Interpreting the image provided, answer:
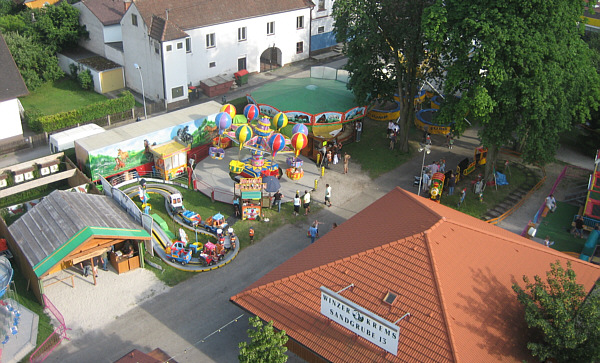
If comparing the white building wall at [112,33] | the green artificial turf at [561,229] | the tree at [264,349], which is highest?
the white building wall at [112,33]

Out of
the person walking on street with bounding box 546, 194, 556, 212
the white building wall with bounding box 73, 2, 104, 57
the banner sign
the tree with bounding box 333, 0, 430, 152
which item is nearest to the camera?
the banner sign

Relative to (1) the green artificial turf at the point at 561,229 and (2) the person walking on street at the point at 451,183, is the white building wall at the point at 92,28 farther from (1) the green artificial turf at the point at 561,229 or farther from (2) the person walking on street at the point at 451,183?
(1) the green artificial turf at the point at 561,229

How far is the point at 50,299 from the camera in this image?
28125 millimetres

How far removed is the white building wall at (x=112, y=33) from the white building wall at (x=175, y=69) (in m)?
9.31

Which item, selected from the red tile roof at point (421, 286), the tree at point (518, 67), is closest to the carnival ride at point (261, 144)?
the tree at point (518, 67)

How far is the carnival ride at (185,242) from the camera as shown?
3070cm

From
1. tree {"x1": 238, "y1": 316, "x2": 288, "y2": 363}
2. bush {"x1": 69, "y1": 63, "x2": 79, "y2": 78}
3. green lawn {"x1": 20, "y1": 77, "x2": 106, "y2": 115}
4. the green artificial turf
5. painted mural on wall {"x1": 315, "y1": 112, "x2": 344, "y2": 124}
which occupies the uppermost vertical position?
painted mural on wall {"x1": 315, "y1": 112, "x2": 344, "y2": 124}

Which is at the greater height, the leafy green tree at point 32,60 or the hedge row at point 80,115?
the leafy green tree at point 32,60

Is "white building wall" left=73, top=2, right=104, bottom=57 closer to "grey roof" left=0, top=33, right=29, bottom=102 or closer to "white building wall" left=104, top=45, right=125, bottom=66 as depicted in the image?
"white building wall" left=104, top=45, right=125, bottom=66

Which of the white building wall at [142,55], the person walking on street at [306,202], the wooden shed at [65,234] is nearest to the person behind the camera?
the wooden shed at [65,234]

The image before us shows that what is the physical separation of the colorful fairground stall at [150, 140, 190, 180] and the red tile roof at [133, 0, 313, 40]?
11.3 meters

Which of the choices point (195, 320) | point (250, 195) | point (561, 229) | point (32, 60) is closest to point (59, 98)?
point (32, 60)

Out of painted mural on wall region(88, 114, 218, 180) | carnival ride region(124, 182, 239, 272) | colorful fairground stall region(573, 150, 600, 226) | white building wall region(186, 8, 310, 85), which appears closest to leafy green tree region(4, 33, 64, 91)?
white building wall region(186, 8, 310, 85)

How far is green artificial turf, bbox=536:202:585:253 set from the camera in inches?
1329
